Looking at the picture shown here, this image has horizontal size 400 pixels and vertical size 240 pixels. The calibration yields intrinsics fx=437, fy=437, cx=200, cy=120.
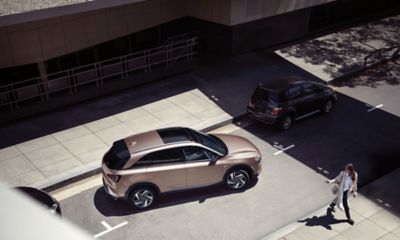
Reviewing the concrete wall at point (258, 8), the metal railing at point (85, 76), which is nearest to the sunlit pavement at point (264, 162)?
the metal railing at point (85, 76)

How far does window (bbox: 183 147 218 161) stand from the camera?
11.4 metres

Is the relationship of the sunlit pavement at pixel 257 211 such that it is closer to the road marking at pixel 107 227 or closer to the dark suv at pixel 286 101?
the road marking at pixel 107 227

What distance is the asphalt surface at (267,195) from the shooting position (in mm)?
10906

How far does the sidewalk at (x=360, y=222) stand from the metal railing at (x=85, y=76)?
1007 cm

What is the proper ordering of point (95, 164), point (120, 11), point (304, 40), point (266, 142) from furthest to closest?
point (304, 40) < point (120, 11) < point (266, 142) < point (95, 164)

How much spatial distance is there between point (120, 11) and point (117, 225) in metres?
10.3

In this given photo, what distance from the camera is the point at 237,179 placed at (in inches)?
477

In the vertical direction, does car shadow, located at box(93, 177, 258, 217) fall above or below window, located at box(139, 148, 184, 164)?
below

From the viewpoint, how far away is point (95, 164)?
13.1 metres

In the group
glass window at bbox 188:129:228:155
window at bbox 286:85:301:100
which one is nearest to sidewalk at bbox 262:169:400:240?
glass window at bbox 188:129:228:155

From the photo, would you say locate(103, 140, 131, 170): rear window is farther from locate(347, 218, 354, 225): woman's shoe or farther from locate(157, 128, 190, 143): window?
locate(347, 218, 354, 225): woman's shoe

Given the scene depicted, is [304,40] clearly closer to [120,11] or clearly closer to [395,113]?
[395,113]

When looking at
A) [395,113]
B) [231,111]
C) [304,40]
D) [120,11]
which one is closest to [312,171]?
[231,111]

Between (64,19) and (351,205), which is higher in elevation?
(64,19)
